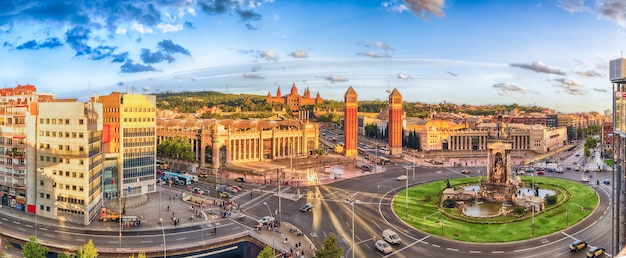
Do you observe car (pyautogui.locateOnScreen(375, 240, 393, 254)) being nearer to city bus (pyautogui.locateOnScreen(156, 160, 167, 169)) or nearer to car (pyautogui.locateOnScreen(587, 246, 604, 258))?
car (pyautogui.locateOnScreen(587, 246, 604, 258))

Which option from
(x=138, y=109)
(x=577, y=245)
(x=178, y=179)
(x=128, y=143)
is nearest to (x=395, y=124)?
(x=178, y=179)

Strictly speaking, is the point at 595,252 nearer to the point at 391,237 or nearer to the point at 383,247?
the point at 391,237

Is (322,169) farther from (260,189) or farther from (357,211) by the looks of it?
(357,211)

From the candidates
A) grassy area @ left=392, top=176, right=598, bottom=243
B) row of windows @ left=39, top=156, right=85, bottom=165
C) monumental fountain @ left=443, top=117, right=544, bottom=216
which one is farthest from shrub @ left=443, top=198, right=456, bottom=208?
row of windows @ left=39, top=156, right=85, bottom=165

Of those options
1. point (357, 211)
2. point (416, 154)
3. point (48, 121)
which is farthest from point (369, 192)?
point (416, 154)

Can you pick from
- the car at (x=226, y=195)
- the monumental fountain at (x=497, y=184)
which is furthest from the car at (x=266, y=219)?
the monumental fountain at (x=497, y=184)

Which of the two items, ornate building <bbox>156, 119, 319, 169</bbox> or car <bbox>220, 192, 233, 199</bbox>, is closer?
car <bbox>220, 192, 233, 199</bbox>
